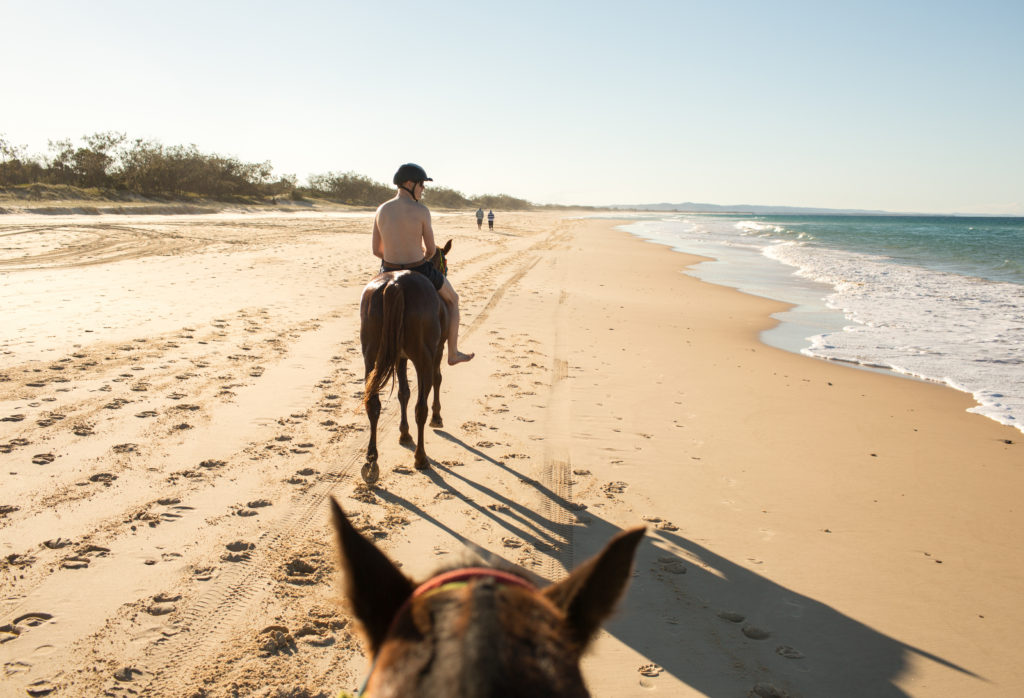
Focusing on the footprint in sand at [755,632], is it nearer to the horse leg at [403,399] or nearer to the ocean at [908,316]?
the horse leg at [403,399]

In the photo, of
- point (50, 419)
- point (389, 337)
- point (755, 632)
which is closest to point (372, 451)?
point (389, 337)

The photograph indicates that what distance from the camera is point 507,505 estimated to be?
4730 mm

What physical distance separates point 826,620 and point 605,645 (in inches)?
52.2

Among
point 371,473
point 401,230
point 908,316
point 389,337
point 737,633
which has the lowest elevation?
point 737,633

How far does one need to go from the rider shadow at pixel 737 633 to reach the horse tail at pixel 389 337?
1733mm

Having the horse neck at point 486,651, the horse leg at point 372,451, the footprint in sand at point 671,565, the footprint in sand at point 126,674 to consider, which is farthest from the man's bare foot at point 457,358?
the horse neck at point 486,651

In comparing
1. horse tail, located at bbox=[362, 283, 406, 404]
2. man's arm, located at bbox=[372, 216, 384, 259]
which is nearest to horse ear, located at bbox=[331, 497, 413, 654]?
horse tail, located at bbox=[362, 283, 406, 404]

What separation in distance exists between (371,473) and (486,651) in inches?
172

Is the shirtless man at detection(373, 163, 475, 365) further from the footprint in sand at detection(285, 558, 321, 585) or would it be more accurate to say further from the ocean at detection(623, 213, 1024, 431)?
the ocean at detection(623, 213, 1024, 431)

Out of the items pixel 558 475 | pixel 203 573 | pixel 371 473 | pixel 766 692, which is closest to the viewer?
pixel 766 692

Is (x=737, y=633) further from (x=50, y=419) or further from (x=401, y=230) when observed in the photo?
(x=50, y=419)

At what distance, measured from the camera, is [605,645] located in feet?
10.8

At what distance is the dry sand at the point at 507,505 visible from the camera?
3125 millimetres

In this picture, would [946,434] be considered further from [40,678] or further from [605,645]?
[40,678]
